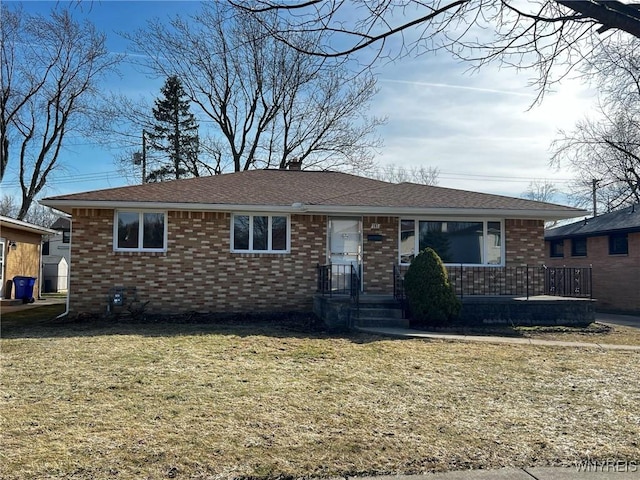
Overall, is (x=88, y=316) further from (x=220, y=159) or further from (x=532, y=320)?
(x=220, y=159)

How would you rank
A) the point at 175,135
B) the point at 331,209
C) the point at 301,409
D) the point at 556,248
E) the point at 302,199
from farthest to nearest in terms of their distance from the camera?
the point at 175,135 < the point at 556,248 < the point at 302,199 < the point at 331,209 < the point at 301,409

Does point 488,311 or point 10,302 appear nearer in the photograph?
point 488,311

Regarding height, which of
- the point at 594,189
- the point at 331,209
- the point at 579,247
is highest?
the point at 594,189

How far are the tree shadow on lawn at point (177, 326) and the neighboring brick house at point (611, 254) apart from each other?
12.7 meters

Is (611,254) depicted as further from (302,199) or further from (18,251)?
(18,251)

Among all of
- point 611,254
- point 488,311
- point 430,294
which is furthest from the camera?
point 611,254

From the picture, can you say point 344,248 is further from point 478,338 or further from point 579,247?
point 579,247

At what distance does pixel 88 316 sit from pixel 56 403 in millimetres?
7333

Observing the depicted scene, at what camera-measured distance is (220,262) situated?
1242cm

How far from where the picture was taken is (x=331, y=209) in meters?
12.1

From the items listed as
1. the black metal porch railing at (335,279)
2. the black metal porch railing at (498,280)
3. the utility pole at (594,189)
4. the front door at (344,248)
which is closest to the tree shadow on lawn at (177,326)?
the black metal porch railing at (335,279)

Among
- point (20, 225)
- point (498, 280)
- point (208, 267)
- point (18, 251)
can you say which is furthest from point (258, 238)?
point (18, 251)

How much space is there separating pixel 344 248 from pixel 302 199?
1.74 m

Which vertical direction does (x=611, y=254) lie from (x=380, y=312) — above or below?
above
